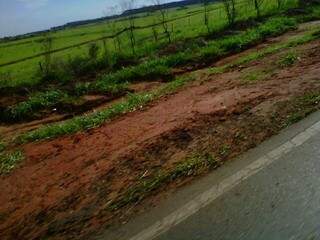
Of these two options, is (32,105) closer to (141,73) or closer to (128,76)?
(128,76)

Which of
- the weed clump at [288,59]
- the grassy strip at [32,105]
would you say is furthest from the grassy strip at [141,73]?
the weed clump at [288,59]

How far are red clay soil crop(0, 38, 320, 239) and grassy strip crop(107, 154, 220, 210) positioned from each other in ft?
0.41

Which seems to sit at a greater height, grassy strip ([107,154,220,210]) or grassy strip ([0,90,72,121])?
grassy strip ([107,154,220,210])

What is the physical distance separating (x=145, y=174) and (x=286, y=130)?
84.9 inches

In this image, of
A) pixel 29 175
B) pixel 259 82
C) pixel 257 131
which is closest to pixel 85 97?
pixel 259 82

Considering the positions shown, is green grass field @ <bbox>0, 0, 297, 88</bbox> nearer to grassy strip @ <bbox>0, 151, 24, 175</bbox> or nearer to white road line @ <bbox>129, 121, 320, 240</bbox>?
grassy strip @ <bbox>0, 151, 24, 175</bbox>

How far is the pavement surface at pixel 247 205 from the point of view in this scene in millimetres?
4293

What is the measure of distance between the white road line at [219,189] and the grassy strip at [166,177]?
0.44 metres

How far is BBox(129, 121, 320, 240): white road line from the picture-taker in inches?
177

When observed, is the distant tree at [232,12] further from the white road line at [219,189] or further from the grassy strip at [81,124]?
the white road line at [219,189]

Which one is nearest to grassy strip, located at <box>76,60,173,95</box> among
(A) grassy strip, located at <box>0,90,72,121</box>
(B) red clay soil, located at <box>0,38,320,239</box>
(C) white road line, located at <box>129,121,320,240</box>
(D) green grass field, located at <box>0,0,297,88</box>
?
(A) grassy strip, located at <box>0,90,72,121</box>

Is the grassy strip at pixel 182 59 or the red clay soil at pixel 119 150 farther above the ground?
the red clay soil at pixel 119 150

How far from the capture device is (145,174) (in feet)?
18.7

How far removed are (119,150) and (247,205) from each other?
97.8 inches
